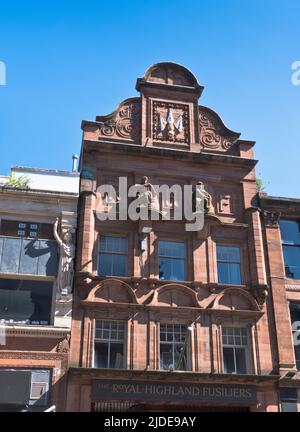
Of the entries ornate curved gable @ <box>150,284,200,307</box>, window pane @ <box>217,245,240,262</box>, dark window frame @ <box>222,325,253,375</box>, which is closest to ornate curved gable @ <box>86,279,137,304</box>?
ornate curved gable @ <box>150,284,200,307</box>

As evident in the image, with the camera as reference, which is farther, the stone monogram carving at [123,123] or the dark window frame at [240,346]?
the stone monogram carving at [123,123]

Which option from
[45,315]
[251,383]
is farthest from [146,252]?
[251,383]

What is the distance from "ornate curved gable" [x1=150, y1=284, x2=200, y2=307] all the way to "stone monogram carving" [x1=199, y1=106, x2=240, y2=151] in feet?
Answer: 24.4

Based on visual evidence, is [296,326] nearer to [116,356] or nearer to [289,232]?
[289,232]

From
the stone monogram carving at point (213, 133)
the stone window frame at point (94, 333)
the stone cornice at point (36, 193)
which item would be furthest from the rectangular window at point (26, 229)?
the stone monogram carving at point (213, 133)

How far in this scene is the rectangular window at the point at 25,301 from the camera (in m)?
21.4

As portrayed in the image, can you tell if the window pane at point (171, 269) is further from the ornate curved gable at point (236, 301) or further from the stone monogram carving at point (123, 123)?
the stone monogram carving at point (123, 123)

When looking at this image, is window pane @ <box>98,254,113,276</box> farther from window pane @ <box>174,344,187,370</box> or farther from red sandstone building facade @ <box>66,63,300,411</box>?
window pane @ <box>174,344,187,370</box>

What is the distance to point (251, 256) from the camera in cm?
2445

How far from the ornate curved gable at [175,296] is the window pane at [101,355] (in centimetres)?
281

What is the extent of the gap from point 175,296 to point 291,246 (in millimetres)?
6298

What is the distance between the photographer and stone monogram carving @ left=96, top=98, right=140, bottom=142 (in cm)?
2609
